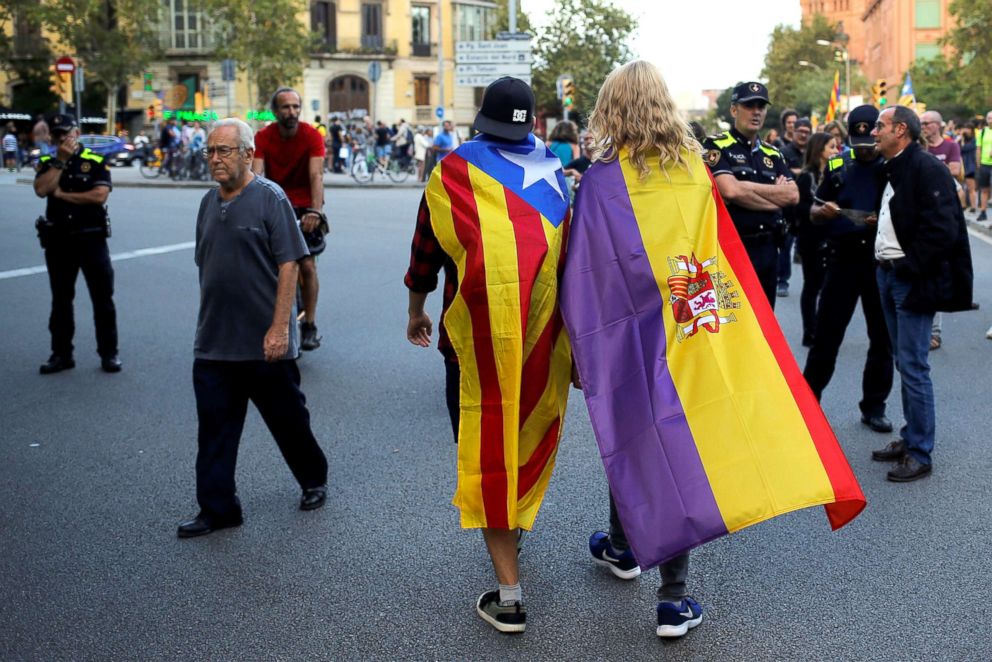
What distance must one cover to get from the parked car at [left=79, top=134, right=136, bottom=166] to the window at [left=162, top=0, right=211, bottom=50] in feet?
71.1

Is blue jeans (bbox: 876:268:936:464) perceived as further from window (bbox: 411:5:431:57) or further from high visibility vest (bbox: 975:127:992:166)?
window (bbox: 411:5:431:57)

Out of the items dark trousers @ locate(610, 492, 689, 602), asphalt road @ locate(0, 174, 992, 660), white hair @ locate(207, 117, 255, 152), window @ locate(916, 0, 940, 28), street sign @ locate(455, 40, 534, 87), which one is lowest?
asphalt road @ locate(0, 174, 992, 660)

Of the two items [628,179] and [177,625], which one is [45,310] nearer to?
[177,625]

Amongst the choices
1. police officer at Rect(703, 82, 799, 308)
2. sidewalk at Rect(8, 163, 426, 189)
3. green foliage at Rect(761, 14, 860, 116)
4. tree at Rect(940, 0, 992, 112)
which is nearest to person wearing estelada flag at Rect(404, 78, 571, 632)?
police officer at Rect(703, 82, 799, 308)

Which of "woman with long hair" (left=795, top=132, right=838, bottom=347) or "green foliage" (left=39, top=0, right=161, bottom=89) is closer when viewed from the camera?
"woman with long hair" (left=795, top=132, right=838, bottom=347)

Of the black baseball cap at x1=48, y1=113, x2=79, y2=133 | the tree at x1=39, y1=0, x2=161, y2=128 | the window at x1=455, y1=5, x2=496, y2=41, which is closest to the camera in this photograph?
the black baseball cap at x1=48, y1=113, x2=79, y2=133

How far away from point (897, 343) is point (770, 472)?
2.77 metres

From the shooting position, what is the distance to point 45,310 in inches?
485

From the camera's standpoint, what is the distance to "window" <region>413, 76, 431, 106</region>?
74562mm

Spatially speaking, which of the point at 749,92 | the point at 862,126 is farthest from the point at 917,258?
the point at 862,126

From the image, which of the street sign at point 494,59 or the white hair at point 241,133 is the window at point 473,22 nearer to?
the street sign at point 494,59

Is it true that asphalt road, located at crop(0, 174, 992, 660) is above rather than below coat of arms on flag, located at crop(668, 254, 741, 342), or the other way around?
below

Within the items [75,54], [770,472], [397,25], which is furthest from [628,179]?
[397,25]

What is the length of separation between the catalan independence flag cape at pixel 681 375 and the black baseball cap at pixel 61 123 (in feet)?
19.8
